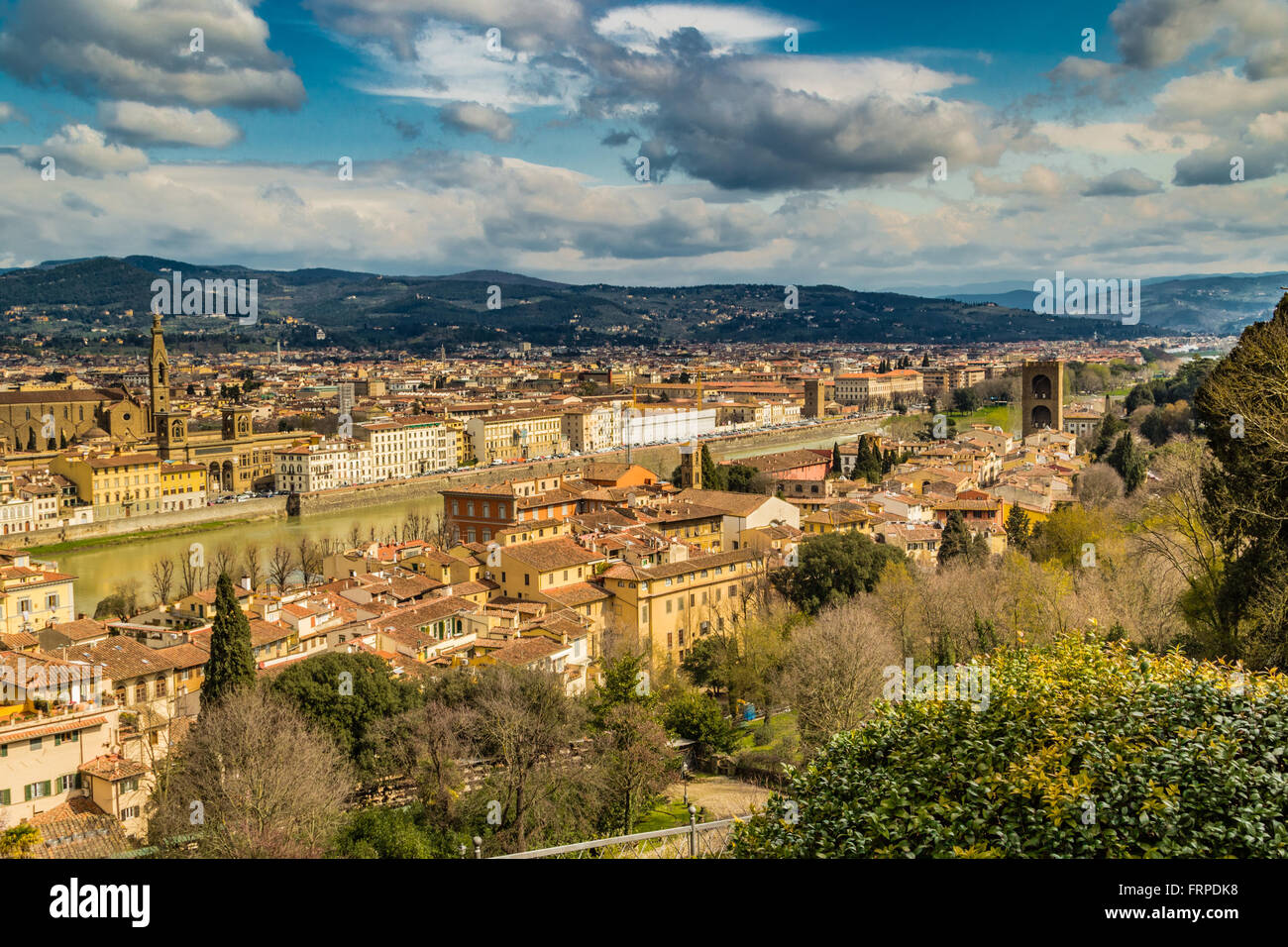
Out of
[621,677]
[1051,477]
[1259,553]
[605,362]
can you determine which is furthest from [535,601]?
[605,362]

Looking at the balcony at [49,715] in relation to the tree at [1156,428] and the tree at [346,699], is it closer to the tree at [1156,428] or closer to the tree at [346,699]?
the tree at [346,699]

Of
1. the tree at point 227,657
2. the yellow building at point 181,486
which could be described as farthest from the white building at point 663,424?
the tree at point 227,657

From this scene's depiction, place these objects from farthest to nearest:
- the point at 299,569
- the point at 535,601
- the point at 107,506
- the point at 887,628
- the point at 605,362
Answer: the point at 605,362 < the point at 107,506 < the point at 299,569 < the point at 535,601 < the point at 887,628

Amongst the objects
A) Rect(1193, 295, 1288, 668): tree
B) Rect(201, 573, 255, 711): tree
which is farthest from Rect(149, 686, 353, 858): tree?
Rect(1193, 295, 1288, 668): tree

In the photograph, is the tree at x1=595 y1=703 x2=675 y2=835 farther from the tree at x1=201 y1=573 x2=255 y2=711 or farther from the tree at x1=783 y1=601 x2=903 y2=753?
the tree at x1=201 y1=573 x2=255 y2=711

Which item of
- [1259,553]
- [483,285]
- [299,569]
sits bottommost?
[299,569]
